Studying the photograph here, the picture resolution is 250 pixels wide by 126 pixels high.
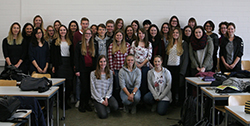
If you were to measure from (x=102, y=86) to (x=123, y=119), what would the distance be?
0.68 metres

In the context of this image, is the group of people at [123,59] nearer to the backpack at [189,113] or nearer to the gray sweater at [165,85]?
the gray sweater at [165,85]

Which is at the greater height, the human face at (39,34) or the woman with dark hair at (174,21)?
the woman with dark hair at (174,21)

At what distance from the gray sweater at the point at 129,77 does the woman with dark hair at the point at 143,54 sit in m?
0.29

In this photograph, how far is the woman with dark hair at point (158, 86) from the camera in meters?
4.13

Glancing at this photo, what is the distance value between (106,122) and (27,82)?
1.41 metres

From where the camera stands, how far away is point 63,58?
15.0ft

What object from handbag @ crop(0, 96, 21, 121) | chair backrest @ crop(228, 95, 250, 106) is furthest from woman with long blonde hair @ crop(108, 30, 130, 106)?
handbag @ crop(0, 96, 21, 121)

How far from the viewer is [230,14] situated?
5.90 metres

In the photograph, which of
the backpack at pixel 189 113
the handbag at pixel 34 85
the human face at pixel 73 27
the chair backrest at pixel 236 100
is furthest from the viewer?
the human face at pixel 73 27

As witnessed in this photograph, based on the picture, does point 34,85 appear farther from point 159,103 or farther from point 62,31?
point 159,103

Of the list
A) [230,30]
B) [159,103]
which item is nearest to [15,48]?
[159,103]

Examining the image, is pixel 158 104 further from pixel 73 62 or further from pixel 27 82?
pixel 27 82

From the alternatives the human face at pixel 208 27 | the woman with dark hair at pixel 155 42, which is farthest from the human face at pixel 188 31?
the human face at pixel 208 27

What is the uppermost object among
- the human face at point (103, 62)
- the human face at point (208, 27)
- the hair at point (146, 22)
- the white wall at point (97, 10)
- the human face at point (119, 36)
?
the white wall at point (97, 10)
